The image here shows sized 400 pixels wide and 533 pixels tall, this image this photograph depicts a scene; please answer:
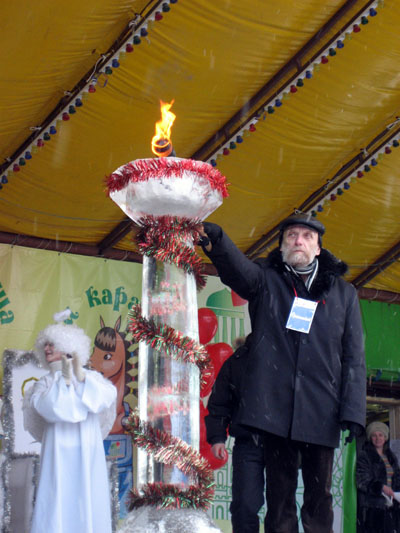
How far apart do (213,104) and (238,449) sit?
276 centimetres

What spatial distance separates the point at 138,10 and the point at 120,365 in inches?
119

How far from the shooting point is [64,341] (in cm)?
450

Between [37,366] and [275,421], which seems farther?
[37,366]

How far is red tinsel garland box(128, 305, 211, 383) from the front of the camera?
2350mm

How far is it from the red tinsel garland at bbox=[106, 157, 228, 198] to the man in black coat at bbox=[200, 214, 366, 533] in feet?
1.72

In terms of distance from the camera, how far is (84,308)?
673cm

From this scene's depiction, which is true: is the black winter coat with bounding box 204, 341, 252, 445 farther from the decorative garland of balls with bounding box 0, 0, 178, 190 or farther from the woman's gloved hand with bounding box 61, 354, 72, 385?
the decorative garland of balls with bounding box 0, 0, 178, 190

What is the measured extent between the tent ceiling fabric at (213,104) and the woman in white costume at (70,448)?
184 centimetres

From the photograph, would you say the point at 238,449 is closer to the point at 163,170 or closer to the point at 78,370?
the point at 78,370

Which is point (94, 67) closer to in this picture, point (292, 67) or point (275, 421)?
point (292, 67)

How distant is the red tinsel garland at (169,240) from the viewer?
7.93 feet

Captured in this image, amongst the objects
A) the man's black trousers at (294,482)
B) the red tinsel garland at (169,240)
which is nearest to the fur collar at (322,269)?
the man's black trousers at (294,482)

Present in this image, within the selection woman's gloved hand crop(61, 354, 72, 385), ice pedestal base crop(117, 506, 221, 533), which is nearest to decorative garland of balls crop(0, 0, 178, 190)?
woman's gloved hand crop(61, 354, 72, 385)

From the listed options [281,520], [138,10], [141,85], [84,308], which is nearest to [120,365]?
[84,308]
